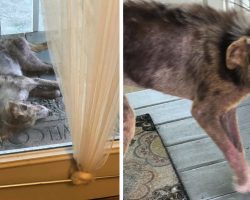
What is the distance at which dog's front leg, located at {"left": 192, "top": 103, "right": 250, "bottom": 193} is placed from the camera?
3.12ft

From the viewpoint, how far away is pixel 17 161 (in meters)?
1.54

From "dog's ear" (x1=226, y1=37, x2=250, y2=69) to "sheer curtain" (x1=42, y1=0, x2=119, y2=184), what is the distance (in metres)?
0.28

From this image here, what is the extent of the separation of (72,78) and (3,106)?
0.35 m

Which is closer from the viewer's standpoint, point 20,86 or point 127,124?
point 127,124

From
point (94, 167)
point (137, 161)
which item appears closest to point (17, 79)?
point (94, 167)

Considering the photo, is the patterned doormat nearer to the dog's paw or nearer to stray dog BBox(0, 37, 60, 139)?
the dog's paw

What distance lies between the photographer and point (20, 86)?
1.52 meters

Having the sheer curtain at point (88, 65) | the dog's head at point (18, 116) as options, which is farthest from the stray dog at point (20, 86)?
the sheer curtain at point (88, 65)

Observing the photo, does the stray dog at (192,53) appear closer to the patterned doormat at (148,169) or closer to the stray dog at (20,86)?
the patterned doormat at (148,169)

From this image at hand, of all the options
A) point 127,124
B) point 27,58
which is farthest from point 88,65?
point 27,58

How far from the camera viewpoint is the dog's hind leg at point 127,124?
3.20ft

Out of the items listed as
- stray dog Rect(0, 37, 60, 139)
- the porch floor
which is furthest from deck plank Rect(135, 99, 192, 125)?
stray dog Rect(0, 37, 60, 139)

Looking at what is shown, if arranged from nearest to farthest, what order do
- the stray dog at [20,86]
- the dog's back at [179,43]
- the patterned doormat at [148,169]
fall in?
the dog's back at [179,43], the patterned doormat at [148,169], the stray dog at [20,86]

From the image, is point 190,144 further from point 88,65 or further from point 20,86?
point 20,86
